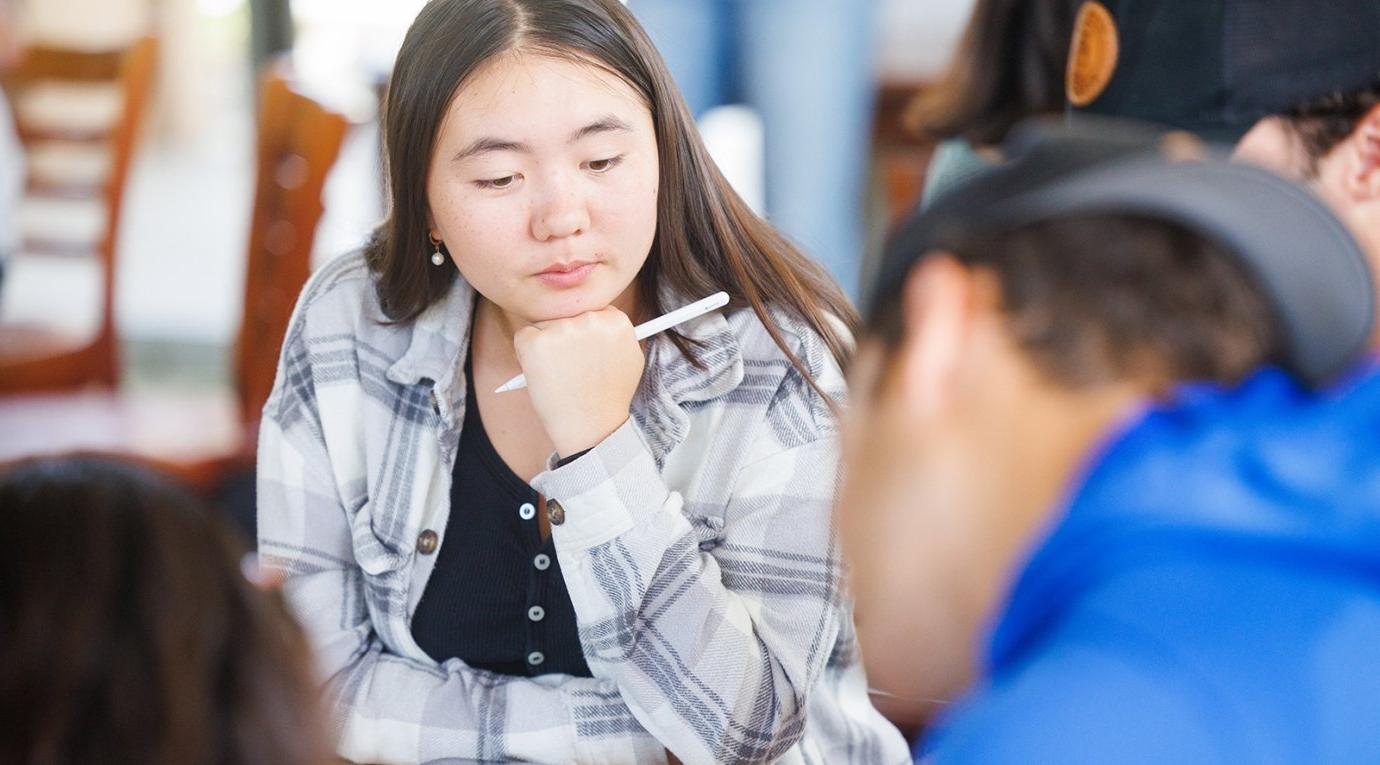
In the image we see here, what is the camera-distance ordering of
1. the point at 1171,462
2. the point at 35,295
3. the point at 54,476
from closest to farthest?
the point at 1171,462
the point at 54,476
the point at 35,295

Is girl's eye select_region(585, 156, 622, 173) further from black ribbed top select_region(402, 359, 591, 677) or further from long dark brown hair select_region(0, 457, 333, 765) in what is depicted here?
long dark brown hair select_region(0, 457, 333, 765)

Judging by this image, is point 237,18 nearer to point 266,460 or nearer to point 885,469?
point 266,460

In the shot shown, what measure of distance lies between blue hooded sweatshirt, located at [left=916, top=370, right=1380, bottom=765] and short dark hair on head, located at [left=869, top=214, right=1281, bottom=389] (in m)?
0.02

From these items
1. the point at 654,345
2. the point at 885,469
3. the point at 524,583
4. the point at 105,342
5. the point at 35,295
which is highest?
the point at 885,469

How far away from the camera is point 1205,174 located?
687 mm

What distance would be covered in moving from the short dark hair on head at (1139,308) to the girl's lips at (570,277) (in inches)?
24.4

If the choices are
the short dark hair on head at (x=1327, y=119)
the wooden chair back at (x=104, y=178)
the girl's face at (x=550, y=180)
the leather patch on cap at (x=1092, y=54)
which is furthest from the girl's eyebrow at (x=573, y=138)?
the wooden chair back at (x=104, y=178)

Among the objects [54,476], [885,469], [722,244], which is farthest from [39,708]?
[722,244]

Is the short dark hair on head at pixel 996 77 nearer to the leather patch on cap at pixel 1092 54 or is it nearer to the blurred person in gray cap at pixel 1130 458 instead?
the leather patch on cap at pixel 1092 54

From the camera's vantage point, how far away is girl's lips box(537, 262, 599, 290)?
49.6 inches

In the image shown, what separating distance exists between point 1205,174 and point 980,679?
29cm

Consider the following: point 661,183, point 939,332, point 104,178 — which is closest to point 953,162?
point 661,183

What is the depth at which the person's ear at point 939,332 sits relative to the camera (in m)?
0.71

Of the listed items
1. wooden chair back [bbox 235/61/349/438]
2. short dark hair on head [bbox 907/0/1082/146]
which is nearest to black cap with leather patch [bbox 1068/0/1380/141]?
short dark hair on head [bbox 907/0/1082/146]
